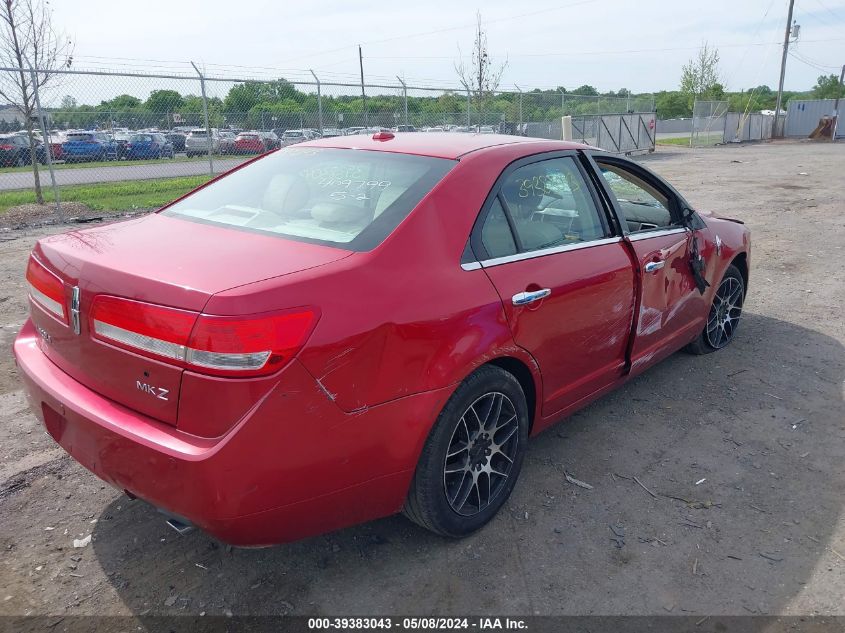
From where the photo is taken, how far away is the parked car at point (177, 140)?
44.0 ft

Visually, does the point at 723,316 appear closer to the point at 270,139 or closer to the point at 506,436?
the point at 506,436

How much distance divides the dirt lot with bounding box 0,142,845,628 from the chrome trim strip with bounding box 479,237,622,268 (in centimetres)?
112

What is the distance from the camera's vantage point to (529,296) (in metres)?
2.92

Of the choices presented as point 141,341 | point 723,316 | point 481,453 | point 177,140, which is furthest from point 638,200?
point 177,140

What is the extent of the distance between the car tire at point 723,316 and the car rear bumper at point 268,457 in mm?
3090

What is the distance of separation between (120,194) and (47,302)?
12.1 m

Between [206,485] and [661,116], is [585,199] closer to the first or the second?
[206,485]

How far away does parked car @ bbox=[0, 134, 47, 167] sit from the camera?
12.4 m

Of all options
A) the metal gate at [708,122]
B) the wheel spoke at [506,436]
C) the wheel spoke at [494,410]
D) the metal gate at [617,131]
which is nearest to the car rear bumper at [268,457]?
the wheel spoke at [494,410]

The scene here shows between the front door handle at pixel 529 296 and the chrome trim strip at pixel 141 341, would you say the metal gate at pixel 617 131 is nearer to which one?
the front door handle at pixel 529 296

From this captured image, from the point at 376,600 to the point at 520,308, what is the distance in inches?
51.5

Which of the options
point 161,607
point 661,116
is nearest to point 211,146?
point 161,607

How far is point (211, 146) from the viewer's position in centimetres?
1273

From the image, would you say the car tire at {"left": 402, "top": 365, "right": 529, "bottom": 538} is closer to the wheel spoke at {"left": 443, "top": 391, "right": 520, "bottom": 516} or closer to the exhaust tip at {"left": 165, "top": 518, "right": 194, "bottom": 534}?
the wheel spoke at {"left": 443, "top": 391, "right": 520, "bottom": 516}
